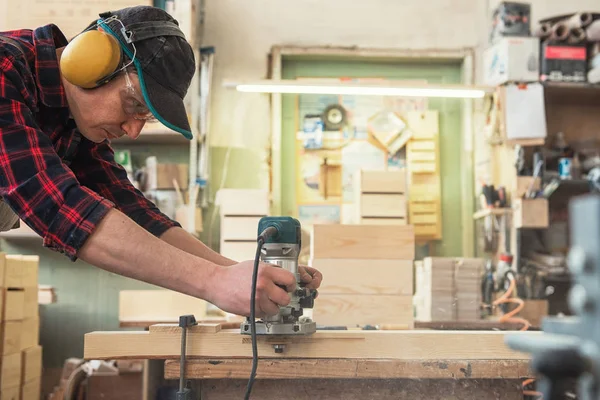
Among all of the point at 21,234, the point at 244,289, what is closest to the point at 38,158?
the point at 244,289

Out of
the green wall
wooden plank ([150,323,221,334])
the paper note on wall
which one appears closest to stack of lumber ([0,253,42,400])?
the paper note on wall

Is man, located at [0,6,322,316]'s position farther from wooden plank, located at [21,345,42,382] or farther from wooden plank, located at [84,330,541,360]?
wooden plank, located at [21,345,42,382]

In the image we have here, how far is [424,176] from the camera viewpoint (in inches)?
195

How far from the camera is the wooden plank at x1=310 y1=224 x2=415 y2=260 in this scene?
10.2ft

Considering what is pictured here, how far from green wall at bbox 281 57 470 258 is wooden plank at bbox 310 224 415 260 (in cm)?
175

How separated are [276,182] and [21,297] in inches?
75.2

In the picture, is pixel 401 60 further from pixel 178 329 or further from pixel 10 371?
pixel 178 329

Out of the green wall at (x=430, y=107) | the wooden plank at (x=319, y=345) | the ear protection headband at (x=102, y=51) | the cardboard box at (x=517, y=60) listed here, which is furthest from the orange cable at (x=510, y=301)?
the ear protection headband at (x=102, y=51)

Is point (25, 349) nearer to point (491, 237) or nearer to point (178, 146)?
point (178, 146)

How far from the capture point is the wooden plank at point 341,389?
5.41 ft

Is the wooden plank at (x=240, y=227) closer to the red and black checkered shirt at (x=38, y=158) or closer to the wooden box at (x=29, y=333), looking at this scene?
the wooden box at (x=29, y=333)

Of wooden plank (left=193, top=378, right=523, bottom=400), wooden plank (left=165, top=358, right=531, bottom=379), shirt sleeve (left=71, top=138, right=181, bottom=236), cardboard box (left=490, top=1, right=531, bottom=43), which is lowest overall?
wooden plank (left=193, top=378, right=523, bottom=400)

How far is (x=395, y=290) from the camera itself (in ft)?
10.3

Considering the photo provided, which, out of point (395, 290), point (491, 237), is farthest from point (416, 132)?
point (395, 290)
